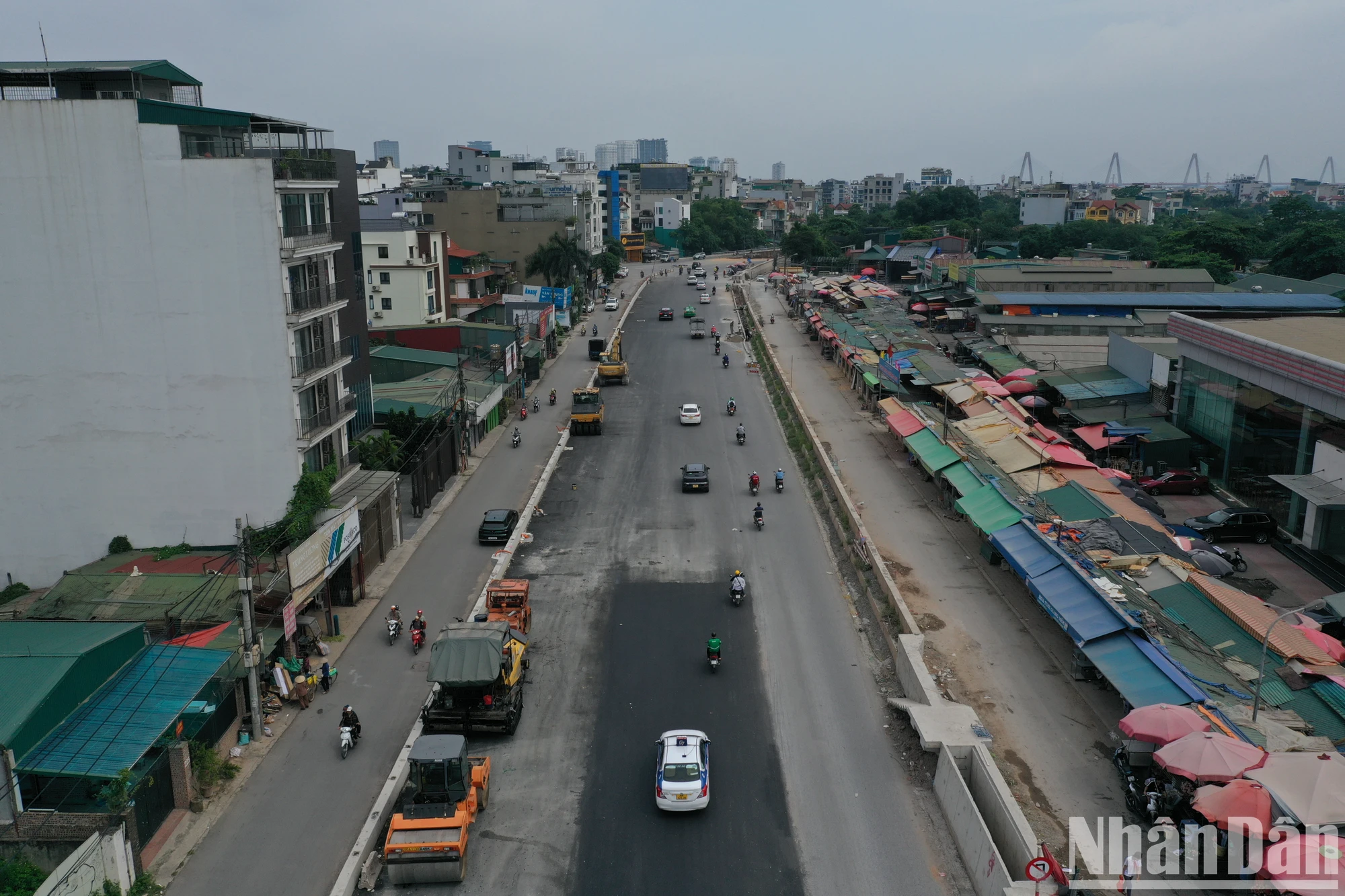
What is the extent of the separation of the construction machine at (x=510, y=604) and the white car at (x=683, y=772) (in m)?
7.96

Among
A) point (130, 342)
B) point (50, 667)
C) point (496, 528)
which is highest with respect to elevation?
point (130, 342)

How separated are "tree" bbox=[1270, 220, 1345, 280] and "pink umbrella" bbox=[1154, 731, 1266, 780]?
98.0m

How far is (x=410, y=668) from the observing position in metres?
26.5

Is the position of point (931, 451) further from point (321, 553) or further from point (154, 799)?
point (154, 799)

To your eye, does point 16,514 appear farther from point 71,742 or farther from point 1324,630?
point 1324,630

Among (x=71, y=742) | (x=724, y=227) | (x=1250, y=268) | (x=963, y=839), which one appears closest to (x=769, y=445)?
(x=963, y=839)

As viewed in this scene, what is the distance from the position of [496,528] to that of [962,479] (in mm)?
17636

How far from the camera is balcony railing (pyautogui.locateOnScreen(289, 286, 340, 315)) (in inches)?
1131

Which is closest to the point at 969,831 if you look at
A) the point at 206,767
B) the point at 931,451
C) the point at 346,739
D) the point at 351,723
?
the point at 346,739

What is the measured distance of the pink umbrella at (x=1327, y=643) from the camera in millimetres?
23438

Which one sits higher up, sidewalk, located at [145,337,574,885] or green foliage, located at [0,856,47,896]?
green foliage, located at [0,856,47,896]

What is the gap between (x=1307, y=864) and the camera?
15.7m

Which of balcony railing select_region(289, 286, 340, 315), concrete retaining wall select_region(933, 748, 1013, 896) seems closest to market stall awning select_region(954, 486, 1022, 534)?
concrete retaining wall select_region(933, 748, 1013, 896)

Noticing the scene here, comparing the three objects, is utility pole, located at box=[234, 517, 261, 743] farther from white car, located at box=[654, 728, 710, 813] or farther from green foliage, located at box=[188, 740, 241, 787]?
white car, located at box=[654, 728, 710, 813]
